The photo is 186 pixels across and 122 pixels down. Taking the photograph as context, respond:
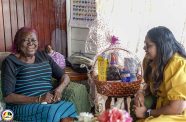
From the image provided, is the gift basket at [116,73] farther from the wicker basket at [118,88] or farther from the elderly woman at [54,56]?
the elderly woman at [54,56]

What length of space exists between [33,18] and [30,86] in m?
0.93

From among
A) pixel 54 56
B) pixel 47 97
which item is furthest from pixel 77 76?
pixel 47 97

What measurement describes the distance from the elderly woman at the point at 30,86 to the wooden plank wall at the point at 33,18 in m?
0.40

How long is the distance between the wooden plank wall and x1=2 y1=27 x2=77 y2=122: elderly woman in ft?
1.30

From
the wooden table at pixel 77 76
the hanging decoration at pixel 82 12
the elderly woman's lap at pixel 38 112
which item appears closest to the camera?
the elderly woman's lap at pixel 38 112

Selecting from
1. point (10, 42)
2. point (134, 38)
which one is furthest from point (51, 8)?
point (134, 38)

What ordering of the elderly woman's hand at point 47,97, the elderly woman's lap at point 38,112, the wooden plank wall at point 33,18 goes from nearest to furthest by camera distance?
the elderly woman's lap at point 38,112, the elderly woman's hand at point 47,97, the wooden plank wall at point 33,18

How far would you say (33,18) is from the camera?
305cm

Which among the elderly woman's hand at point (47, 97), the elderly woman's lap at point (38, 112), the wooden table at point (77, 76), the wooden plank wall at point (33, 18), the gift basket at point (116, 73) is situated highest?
the wooden plank wall at point (33, 18)

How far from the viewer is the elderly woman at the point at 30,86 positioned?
224cm

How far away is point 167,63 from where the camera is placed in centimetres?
203

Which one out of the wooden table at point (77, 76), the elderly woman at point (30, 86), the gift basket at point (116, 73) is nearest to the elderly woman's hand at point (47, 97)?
the elderly woman at point (30, 86)

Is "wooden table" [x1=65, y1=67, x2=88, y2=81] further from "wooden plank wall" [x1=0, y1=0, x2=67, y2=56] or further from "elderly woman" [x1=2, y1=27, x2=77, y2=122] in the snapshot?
"wooden plank wall" [x1=0, y1=0, x2=67, y2=56]

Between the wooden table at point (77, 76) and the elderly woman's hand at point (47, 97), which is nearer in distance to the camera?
the elderly woman's hand at point (47, 97)
